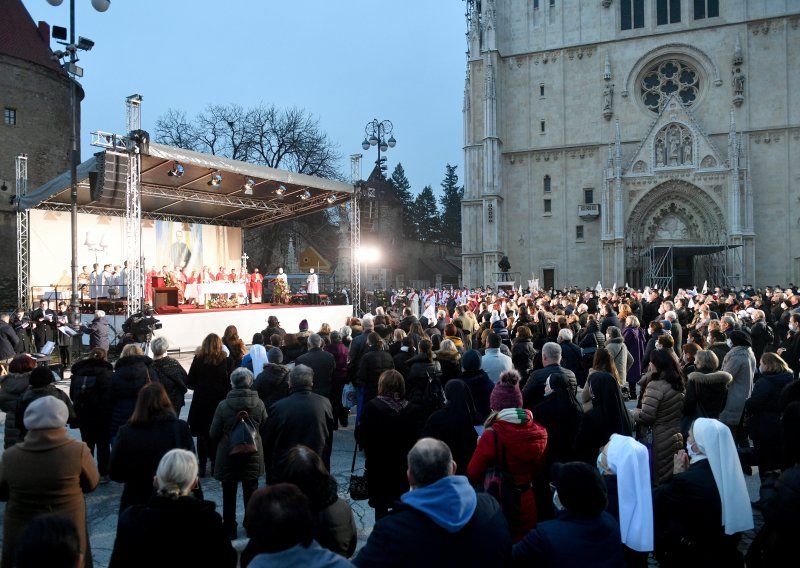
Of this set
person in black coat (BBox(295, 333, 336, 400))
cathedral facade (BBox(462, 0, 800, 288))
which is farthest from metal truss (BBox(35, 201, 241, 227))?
cathedral facade (BBox(462, 0, 800, 288))

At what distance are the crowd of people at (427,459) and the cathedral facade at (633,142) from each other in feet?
97.8

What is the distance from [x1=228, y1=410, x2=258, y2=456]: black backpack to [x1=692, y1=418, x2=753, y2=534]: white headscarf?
10.8 ft

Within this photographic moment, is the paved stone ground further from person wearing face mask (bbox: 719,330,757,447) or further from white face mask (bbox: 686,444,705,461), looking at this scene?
white face mask (bbox: 686,444,705,461)

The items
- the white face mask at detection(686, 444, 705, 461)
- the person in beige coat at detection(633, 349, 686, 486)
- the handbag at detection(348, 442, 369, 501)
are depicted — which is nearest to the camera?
the white face mask at detection(686, 444, 705, 461)

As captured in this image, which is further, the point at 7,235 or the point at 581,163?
the point at 581,163

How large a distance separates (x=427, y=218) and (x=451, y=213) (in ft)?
12.8

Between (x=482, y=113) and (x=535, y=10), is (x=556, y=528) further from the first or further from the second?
(x=535, y=10)

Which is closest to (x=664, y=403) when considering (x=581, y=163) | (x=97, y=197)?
(x=97, y=197)

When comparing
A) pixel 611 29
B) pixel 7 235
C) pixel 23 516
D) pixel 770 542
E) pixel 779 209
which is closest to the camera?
pixel 770 542

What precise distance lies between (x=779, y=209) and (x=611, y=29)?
14.8 metres

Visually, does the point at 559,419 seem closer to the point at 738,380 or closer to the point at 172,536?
the point at 738,380

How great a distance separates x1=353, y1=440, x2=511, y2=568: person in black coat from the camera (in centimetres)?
250

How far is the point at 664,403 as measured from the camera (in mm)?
5152

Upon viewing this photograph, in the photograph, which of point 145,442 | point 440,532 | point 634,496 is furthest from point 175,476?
point 634,496
